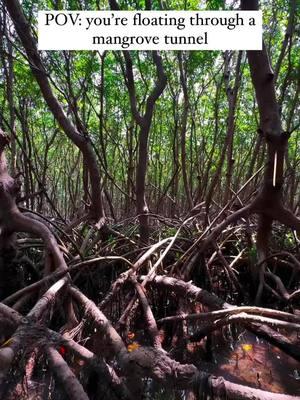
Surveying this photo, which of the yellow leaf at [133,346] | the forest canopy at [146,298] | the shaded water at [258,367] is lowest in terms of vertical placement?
the shaded water at [258,367]

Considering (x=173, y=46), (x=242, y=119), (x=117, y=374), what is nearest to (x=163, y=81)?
(x=173, y=46)

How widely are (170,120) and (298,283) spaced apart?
20.8ft

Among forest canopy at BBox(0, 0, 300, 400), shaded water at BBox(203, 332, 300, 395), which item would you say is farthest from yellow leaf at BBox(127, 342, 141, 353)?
shaded water at BBox(203, 332, 300, 395)

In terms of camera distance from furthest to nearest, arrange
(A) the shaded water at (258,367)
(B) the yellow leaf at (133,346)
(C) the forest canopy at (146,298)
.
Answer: (B) the yellow leaf at (133,346) < (A) the shaded water at (258,367) < (C) the forest canopy at (146,298)

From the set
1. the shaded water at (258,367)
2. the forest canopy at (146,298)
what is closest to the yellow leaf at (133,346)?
the forest canopy at (146,298)

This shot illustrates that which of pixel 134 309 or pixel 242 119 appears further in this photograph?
pixel 242 119

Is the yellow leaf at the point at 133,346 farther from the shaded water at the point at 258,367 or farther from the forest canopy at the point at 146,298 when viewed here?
the shaded water at the point at 258,367

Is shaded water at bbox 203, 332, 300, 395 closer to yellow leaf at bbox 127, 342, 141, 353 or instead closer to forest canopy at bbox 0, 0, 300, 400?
forest canopy at bbox 0, 0, 300, 400

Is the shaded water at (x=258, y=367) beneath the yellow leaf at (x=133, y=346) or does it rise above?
beneath

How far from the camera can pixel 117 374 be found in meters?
1.48

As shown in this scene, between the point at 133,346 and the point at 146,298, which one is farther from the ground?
the point at 146,298

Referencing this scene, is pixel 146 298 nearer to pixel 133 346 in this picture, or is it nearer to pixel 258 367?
pixel 133 346

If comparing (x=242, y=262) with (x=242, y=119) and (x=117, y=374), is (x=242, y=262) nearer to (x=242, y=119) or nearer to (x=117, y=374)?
(x=117, y=374)

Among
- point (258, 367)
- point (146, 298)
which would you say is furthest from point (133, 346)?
point (258, 367)
